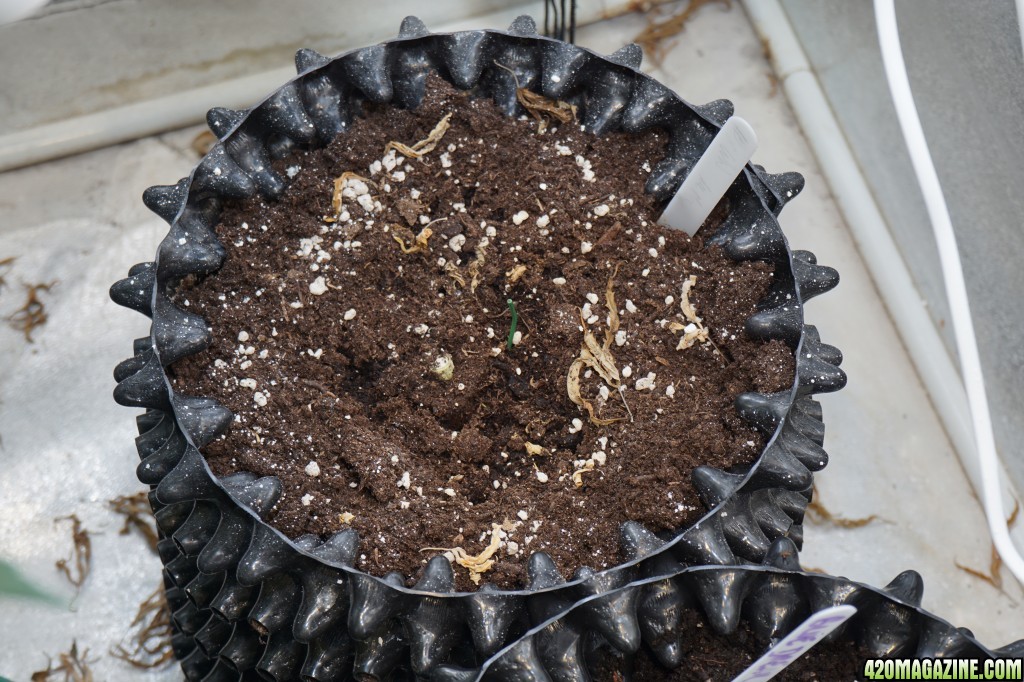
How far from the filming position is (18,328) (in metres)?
1.69

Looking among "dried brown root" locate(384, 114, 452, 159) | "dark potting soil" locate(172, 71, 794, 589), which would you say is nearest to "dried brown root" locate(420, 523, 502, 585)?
"dark potting soil" locate(172, 71, 794, 589)

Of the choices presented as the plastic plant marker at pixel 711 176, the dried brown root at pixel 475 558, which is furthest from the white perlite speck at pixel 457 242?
the dried brown root at pixel 475 558

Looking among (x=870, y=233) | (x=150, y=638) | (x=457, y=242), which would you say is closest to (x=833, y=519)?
(x=870, y=233)

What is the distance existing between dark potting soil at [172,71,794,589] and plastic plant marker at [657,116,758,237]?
2 centimetres

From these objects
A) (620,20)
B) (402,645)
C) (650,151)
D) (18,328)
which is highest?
(650,151)

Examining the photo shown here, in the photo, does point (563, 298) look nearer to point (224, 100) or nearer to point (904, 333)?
point (904, 333)

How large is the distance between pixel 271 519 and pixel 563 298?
0.44m

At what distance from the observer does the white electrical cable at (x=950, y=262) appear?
1.15 metres

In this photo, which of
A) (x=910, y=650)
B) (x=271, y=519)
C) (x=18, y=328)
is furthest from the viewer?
(x=18, y=328)

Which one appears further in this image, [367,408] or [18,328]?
[18,328]

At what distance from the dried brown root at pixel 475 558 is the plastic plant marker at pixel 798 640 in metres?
0.30

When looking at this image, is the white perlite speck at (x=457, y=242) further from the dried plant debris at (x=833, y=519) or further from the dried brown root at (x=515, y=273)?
the dried plant debris at (x=833, y=519)

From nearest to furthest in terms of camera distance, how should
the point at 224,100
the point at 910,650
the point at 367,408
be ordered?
the point at 910,650, the point at 367,408, the point at 224,100

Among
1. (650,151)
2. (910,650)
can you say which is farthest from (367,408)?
(910,650)
